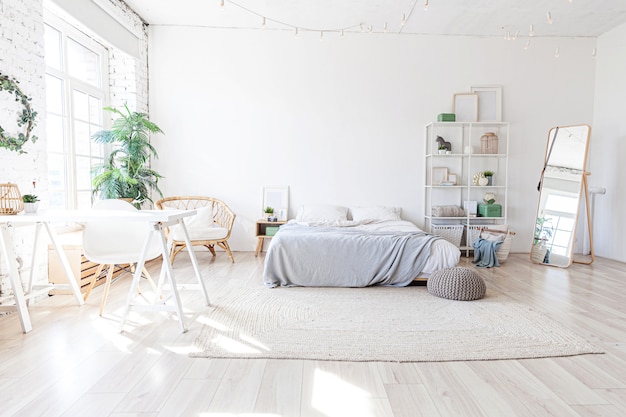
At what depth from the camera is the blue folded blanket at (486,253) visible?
4.63 m

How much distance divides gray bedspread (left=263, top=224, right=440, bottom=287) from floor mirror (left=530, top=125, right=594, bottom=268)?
→ 85.4 inches

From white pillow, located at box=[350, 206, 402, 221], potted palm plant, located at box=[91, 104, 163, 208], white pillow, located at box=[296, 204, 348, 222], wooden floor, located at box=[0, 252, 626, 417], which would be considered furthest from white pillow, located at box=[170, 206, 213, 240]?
wooden floor, located at box=[0, 252, 626, 417]

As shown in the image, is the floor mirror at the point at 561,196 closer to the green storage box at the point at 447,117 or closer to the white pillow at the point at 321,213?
the green storage box at the point at 447,117

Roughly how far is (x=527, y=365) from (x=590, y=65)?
5215 millimetres

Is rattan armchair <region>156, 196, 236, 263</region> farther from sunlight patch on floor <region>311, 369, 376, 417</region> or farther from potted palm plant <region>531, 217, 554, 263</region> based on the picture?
potted palm plant <region>531, 217, 554, 263</region>

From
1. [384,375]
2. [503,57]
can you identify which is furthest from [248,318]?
[503,57]

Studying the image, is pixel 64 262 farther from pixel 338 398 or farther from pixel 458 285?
pixel 458 285

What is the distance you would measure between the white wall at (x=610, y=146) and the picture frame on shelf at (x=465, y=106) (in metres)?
1.73

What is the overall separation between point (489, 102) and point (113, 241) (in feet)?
16.6

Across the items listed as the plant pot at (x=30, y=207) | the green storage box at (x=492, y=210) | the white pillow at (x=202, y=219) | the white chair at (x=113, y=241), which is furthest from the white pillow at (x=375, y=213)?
the plant pot at (x=30, y=207)

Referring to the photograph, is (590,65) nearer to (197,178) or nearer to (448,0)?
(448,0)

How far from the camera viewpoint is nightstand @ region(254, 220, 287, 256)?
5.21 meters

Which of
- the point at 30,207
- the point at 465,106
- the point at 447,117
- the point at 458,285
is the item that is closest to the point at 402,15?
the point at 447,117

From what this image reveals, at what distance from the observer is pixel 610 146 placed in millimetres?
5191
